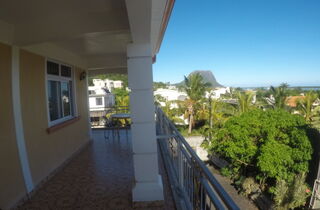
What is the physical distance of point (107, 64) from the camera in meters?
5.62

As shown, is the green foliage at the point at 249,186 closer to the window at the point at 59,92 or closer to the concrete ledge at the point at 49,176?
the concrete ledge at the point at 49,176

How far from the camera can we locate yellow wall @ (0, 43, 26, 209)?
2301 millimetres

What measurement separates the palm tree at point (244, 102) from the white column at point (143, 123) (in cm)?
1433

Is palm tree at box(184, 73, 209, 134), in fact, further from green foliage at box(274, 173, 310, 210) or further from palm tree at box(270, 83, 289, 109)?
green foliage at box(274, 173, 310, 210)

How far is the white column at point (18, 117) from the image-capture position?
252cm

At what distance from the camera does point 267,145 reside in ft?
32.5

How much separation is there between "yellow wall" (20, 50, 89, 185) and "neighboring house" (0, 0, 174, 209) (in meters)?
0.01

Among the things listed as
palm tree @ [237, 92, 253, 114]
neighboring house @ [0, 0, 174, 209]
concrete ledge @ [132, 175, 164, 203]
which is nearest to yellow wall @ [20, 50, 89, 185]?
neighboring house @ [0, 0, 174, 209]

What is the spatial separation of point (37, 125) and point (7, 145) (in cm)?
70

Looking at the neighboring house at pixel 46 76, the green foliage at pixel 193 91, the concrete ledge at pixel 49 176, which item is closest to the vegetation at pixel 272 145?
Answer: the green foliage at pixel 193 91

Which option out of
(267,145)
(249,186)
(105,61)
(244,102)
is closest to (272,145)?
(267,145)

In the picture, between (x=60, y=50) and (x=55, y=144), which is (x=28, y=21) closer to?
(x=60, y=50)

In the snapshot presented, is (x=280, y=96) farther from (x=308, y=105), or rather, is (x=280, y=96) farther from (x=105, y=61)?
(x=105, y=61)

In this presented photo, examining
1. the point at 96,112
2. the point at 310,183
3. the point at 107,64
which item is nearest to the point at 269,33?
the point at 310,183
